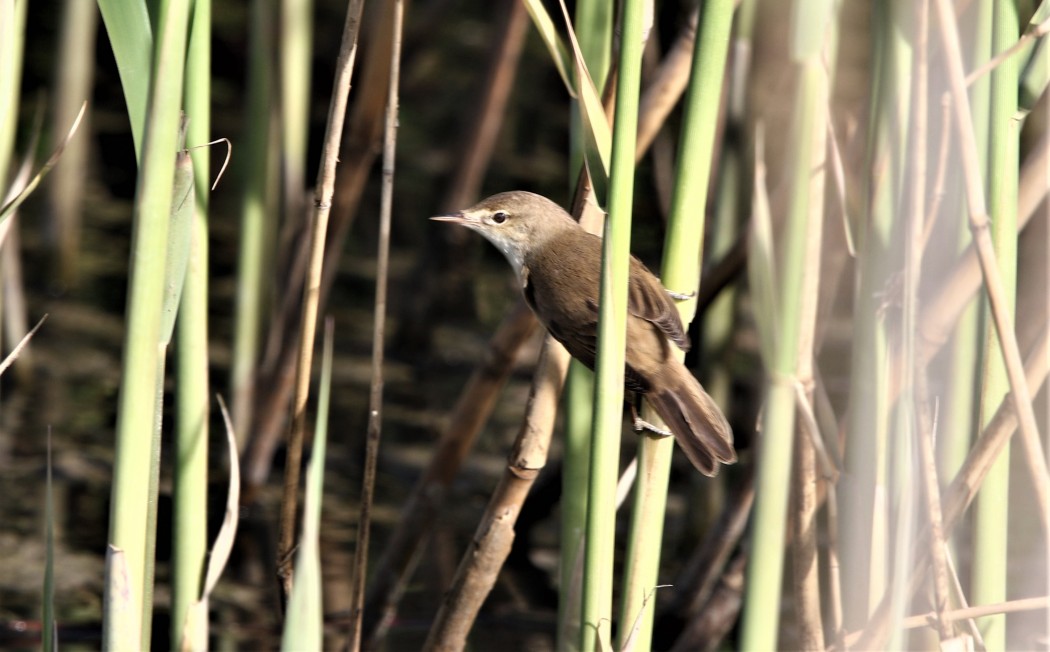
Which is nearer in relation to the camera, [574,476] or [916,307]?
[916,307]

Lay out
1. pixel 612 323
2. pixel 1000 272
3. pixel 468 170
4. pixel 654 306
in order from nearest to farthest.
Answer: pixel 612 323 → pixel 1000 272 → pixel 654 306 → pixel 468 170

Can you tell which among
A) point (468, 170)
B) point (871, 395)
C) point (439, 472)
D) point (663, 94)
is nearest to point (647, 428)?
point (871, 395)

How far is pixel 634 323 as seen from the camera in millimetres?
1502

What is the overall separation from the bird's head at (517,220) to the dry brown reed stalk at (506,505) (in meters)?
0.27

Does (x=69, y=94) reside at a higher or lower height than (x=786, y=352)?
higher

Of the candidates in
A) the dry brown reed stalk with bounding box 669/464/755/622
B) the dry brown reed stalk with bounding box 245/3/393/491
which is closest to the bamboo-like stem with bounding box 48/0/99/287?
the dry brown reed stalk with bounding box 245/3/393/491

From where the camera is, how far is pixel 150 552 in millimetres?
1179

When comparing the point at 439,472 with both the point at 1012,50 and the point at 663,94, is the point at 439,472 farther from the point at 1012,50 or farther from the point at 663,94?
the point at 1012,50

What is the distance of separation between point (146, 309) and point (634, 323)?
65 cm

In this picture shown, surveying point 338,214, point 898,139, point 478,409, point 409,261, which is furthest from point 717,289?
point 409,261

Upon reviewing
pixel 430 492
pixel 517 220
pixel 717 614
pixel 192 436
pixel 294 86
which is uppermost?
pixel 294 86

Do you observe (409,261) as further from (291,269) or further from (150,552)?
(150,552)

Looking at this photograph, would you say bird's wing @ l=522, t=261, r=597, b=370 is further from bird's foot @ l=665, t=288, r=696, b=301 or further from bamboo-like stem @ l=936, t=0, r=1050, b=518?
bamboo-like stem @ l=936, t=0, r=1050, b=518

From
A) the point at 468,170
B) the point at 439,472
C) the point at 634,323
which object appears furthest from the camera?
the point at 468,170
